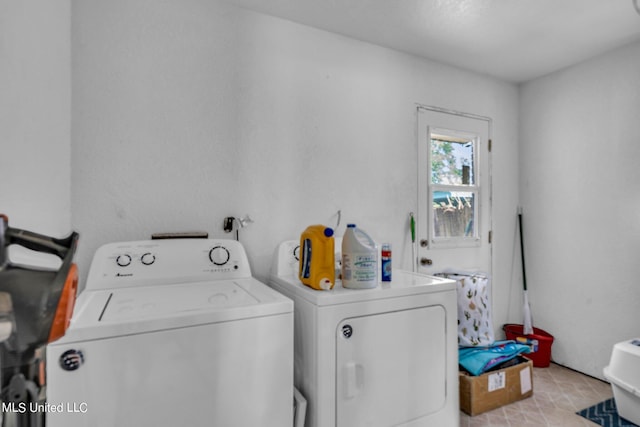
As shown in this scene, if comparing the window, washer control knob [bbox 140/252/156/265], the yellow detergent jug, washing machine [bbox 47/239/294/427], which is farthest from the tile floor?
→ washer control knob [bbox 140/252/156/265]

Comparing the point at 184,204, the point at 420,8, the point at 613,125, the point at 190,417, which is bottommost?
the point at 190,417

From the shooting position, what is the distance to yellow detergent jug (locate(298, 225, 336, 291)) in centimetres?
151

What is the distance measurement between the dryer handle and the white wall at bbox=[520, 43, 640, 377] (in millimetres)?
2213

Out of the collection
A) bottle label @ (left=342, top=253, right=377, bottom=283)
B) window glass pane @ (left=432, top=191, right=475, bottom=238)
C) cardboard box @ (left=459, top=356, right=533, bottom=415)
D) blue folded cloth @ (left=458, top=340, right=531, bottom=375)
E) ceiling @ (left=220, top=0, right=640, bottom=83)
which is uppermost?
ceiling @ (left=220, top=0, right=640, bottom=83)

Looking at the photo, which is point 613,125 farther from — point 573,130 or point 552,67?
point 552,67

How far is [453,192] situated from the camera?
2725 mm

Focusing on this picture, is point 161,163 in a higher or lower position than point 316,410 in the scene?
higher

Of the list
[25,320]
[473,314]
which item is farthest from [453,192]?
[25,320]

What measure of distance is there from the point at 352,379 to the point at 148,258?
42.8 inches

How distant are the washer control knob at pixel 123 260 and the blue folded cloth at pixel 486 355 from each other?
2117mm

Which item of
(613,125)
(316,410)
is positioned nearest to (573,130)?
(613,125)

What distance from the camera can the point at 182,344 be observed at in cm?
108

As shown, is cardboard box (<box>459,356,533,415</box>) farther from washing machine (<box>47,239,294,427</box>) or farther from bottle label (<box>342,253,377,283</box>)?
washing machine (<box>47,239,294,427</box>)

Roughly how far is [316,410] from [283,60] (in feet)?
6.28
